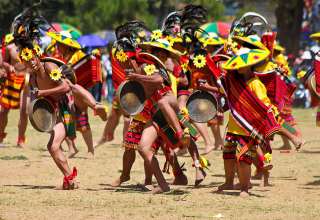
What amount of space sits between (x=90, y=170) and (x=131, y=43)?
2913 millimetres

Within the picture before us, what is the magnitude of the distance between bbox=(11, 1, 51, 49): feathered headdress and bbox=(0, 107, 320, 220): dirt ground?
1641 mm

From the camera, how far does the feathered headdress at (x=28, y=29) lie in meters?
11.3

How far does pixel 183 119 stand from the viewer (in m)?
11.2

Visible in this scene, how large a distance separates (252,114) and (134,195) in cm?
156

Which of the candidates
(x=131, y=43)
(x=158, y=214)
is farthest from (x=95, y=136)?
(x=158, y=214)

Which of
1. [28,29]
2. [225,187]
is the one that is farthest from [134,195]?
[28,29]

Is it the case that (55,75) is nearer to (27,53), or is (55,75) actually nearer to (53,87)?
(53,87)

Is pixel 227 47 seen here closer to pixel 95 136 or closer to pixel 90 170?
pixel 90 170

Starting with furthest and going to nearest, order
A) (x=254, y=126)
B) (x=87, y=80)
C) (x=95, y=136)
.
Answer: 1. (x=95, y=136)
2. (x=87, y=80)
3. (x=254, y=126)

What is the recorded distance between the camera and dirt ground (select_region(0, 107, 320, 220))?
31.7ft

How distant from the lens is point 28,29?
38.0 feet

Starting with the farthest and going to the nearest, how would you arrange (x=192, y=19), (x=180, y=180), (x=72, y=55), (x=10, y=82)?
(x=10, y=82), (x=72, y=55), (x=192, y=19), (x=180, y=180)

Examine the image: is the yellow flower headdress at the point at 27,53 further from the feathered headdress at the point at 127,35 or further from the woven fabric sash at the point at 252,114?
the woven fabric sash at the point at 252,114

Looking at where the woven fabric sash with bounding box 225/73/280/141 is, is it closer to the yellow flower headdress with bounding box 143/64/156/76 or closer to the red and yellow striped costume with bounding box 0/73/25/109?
the yellow flower headdress with bounding box 143/64/156/76
